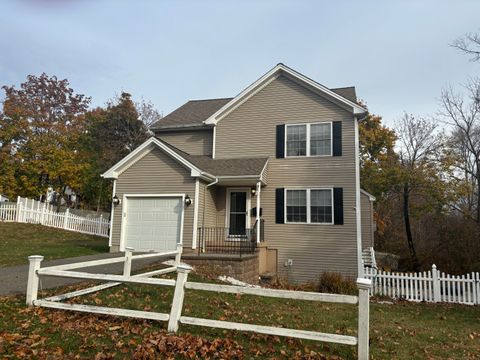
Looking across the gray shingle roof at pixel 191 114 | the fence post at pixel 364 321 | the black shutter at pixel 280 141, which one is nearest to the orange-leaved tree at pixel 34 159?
the gray shingle roof at pixel 191 114

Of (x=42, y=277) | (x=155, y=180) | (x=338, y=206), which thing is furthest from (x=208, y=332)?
(x=338, y=206)

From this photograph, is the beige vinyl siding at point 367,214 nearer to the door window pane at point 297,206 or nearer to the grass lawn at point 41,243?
the door window pane at point 297,206

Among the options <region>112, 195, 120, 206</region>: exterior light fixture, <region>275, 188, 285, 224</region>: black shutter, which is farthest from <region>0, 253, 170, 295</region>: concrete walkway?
<region>275, 188, 285, 224</region>: black shutter

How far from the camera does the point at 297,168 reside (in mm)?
14047

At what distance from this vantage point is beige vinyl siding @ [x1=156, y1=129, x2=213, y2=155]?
1572 centimetres

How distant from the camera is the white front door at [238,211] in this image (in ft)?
45.4

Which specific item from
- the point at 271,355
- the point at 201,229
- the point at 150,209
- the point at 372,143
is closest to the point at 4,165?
the point at 150,209

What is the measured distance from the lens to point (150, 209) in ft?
42.8

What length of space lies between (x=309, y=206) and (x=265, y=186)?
1.93 meters

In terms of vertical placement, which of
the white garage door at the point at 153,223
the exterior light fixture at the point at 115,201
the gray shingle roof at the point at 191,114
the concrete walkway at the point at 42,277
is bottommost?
the concrete walkway at the point at 42,277

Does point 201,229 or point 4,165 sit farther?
point 4,165

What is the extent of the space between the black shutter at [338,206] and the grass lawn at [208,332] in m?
5.21

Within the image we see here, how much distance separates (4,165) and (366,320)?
81.3 ft

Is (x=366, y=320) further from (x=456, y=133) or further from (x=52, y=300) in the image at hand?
(x=456, y=133)
